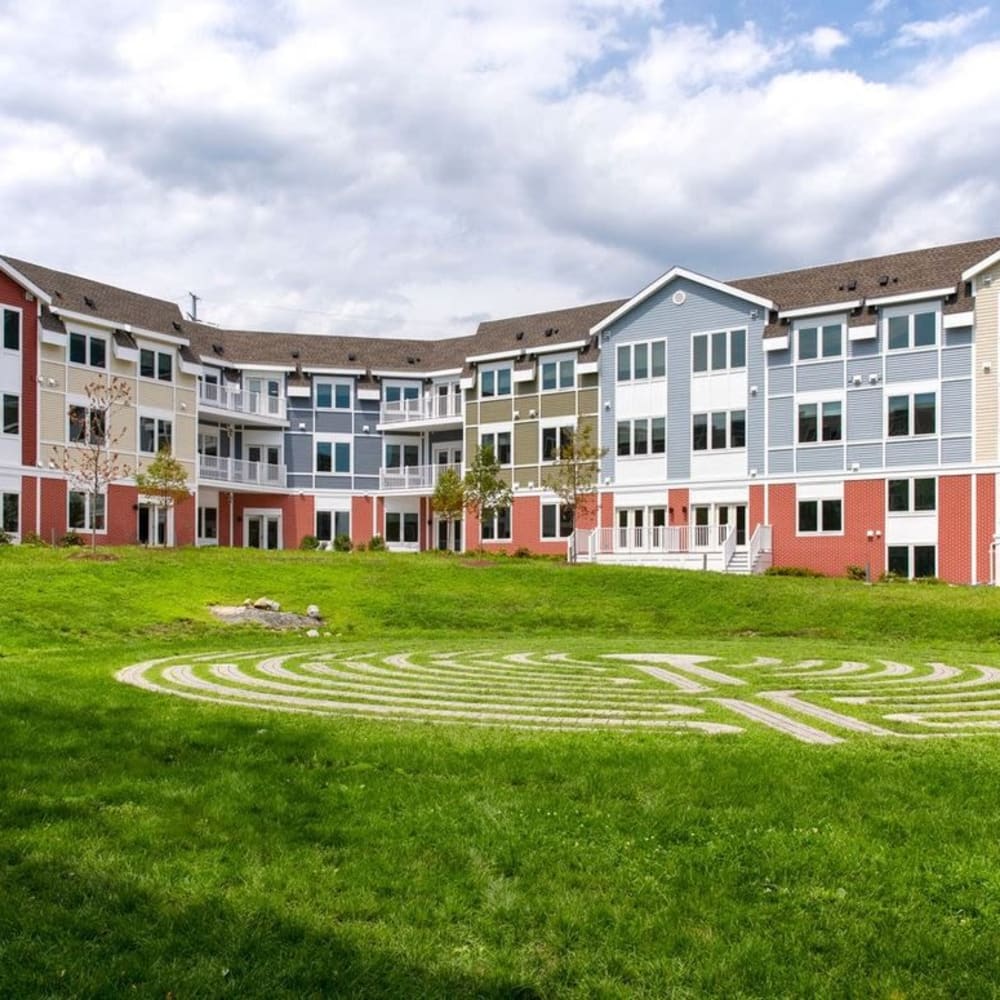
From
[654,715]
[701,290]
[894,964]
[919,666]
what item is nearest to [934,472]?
[701,290]

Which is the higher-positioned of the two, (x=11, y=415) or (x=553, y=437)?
(x=11, y=415)

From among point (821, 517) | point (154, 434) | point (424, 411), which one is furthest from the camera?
point (424, 411)

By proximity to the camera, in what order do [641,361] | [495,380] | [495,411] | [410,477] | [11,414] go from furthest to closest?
[410,477], [495,380], [495,411], [641,361], [11,414]

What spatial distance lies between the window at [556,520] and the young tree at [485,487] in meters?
3.16

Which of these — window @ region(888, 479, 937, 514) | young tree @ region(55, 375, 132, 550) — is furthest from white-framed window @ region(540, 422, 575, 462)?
young tree @ region(55, 375, 132, 550)

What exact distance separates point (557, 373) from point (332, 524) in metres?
14.5

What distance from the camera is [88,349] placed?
129 feet

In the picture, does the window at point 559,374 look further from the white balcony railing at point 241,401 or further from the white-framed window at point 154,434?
the white-framed window at point 154,434

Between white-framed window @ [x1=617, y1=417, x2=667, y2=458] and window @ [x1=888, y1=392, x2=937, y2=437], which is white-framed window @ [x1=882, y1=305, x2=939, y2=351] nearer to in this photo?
window @ [x1=888, y1=392, x2=937, y2=437]

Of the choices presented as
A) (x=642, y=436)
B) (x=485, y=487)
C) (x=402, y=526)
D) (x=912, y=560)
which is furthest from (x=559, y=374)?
(x=912, y=560)

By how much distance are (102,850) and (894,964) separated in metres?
3.96

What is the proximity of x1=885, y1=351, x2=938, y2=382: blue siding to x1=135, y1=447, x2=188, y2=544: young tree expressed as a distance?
2520cm

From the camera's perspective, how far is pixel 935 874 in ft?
17.1

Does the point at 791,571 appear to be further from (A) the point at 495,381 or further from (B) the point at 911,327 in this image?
(A) the point at 495,381
